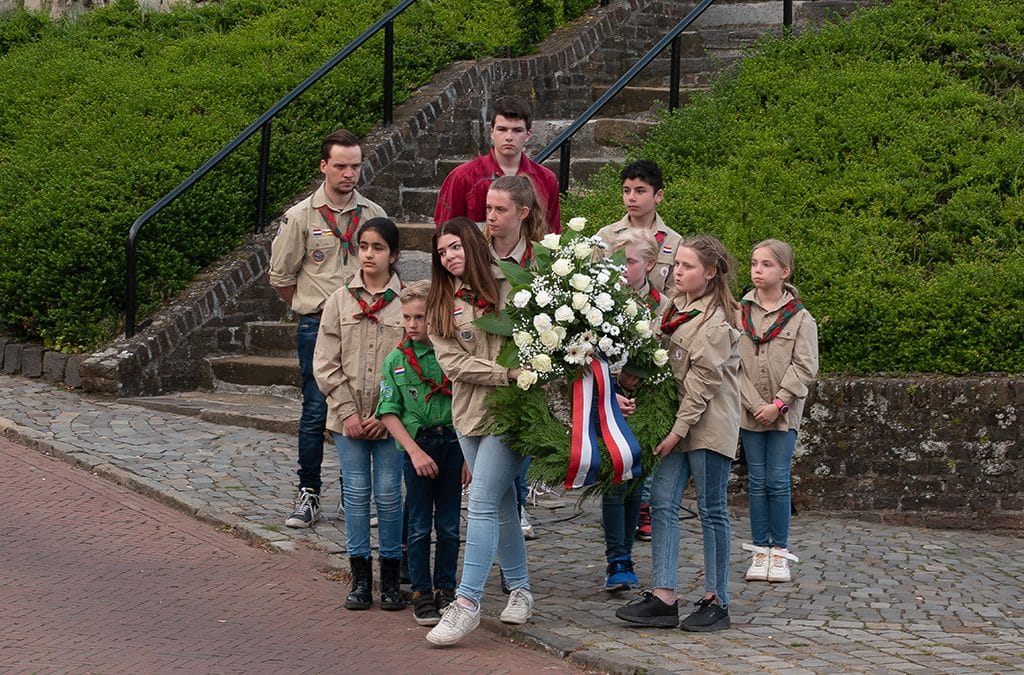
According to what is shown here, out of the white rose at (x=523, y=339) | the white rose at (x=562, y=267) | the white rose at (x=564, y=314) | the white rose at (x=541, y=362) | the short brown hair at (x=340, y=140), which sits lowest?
the white rose at (x=541, y=362)

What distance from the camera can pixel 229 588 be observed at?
750 centimetres

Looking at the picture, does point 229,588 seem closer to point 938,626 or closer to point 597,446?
point 597,446

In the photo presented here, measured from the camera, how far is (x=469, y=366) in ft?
21.7

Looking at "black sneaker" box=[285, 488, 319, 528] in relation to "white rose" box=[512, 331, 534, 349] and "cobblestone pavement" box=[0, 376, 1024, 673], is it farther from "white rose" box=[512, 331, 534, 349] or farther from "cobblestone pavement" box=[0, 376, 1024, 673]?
"white rose" box=[512, 331, 534, 349]

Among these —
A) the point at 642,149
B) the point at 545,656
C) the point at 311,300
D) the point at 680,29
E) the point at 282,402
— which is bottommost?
the point at 545,656

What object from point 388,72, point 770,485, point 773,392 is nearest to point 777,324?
point 773,392

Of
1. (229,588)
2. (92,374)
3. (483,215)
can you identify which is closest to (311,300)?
(483,215)

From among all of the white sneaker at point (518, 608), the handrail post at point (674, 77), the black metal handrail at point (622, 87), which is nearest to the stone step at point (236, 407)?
the black metal handrail at point (622, 87)

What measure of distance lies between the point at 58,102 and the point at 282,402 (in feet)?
17.6

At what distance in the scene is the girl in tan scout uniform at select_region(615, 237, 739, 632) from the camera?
22.4 feet

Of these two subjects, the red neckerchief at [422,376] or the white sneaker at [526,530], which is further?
the white sneaker at [526,530]

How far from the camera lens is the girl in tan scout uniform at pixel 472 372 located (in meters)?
6.63

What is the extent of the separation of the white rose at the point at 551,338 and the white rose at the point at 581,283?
22cm

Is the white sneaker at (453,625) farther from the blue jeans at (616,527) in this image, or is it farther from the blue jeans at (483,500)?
the blue jeans at (616,527)
